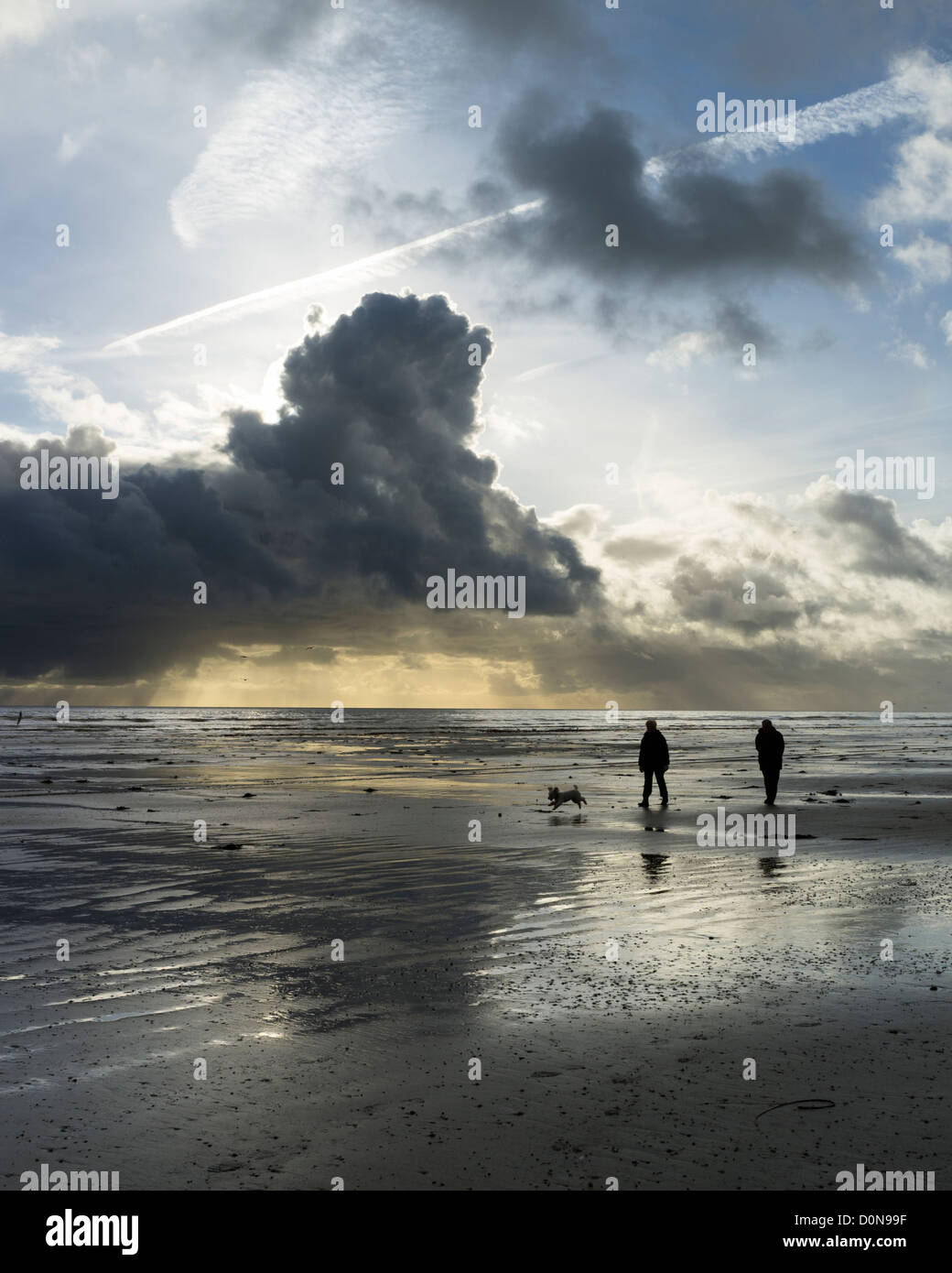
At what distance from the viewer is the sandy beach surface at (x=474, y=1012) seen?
16.3 ft

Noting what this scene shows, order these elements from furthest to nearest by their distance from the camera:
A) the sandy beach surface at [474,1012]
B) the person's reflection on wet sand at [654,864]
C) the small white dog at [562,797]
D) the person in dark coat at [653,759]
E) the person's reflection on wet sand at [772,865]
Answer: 1. the person in dark coat at [653,759]
2. the small white dog at [562,797]
3. the person's reflection on wet sand at [772,865]
4. the person's reflection on wet sand at [654,864]
5. the sandy beach surface at [474,1012]

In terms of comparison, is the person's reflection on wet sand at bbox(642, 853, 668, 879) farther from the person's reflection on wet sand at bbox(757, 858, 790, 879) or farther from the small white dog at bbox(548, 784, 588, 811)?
the small white dog at bbox(548, 784, 588, 811)

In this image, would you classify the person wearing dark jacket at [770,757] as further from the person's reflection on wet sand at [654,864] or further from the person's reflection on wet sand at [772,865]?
the person's reflection on wet sand at [654,864]

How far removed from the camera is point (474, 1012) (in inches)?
286

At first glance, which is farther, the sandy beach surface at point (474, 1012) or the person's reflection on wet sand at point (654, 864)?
the person's reflection on wet sand at point (654, 864)

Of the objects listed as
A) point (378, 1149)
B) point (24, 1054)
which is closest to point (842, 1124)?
point (378, 1149)

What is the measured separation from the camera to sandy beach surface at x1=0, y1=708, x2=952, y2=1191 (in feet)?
16.3

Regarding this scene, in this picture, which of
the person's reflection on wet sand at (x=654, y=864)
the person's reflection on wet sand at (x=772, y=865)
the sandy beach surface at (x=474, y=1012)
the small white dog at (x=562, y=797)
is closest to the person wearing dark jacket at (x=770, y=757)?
the small white dog at (x=562, y=797)

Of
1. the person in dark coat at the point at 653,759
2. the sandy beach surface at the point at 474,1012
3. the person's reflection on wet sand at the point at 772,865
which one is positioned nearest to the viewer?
the sandy beach surface at the point at 474,1012

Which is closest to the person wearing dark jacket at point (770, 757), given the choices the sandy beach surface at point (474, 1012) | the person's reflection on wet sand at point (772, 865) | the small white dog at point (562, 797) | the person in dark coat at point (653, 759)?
the person in dark coat at point (653, 759)

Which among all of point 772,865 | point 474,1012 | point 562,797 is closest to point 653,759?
point 562,797

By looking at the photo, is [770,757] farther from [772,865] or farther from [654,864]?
[654,864]

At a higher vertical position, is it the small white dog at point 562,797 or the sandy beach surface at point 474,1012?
the sandy beach surface at point 474,1012
